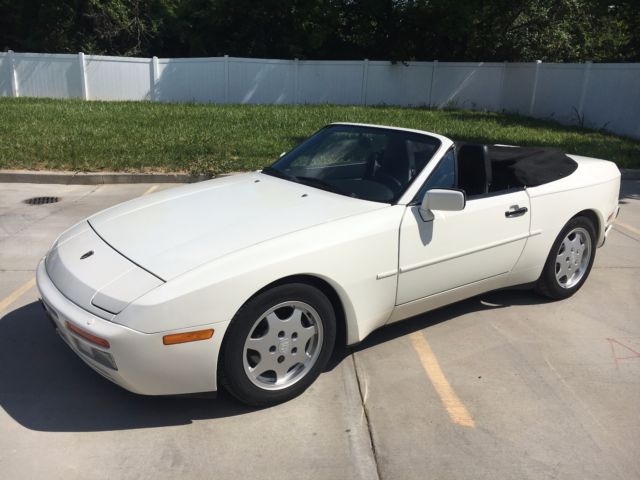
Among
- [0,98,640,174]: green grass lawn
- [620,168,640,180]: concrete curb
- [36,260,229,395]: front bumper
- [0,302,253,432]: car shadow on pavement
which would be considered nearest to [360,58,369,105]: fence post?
[0,98,640,174]: green grass lawn

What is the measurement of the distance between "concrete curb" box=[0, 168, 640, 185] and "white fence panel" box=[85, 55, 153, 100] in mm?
12958

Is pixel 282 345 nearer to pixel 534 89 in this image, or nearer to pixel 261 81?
pixel 534 89

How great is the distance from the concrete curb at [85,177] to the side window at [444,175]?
19.3 ft

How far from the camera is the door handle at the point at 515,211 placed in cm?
385

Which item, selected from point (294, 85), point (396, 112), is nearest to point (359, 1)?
point (294, 85)

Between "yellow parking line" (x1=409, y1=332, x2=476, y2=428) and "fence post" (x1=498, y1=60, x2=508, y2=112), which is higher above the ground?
"fence post" (x1=498, y1=60, x2=508, y2=112)

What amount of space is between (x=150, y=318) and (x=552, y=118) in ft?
60.9

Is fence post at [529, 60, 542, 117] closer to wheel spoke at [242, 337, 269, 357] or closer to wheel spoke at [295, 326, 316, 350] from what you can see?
wheel spoke at [295, 326, 316, 350]

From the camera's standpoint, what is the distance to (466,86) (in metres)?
22.1

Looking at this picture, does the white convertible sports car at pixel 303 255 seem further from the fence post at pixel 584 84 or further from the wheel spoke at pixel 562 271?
the fence post at pixel 584 84

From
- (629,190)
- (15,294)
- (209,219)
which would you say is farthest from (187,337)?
(629,190)

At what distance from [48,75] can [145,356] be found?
20683mm

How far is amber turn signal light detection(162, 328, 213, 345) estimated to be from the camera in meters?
2.58

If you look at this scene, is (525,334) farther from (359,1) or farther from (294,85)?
(359,1)
